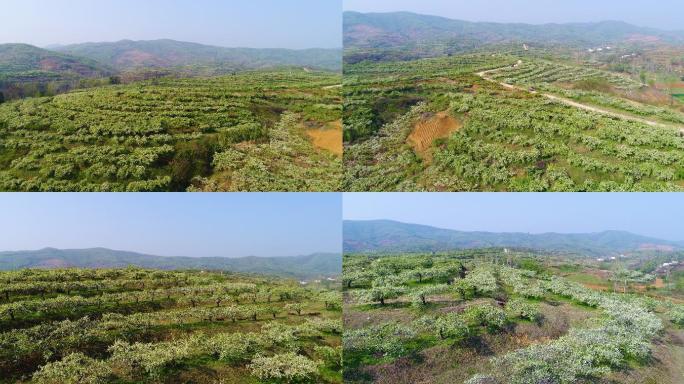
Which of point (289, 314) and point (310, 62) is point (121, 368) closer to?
point (289, 314)

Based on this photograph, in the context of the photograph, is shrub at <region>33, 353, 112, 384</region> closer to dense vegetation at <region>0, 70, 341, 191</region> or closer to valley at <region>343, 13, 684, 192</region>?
dense vegetation at <region>0, 70, 341, 191</region>

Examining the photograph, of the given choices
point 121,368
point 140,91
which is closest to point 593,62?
point 140,91

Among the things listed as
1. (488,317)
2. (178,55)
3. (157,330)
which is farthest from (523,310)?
(178,55)

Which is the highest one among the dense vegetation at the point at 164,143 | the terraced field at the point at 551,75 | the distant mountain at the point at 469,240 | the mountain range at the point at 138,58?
the mountain range at the point at 138,58

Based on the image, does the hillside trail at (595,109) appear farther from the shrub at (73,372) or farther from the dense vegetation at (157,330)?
the shrub at (73,372)

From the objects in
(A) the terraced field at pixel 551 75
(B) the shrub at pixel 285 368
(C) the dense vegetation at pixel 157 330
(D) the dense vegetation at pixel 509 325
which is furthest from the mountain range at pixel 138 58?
(B) the shrub at pixel 285 368

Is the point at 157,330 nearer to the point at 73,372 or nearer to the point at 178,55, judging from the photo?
the point at 73,372

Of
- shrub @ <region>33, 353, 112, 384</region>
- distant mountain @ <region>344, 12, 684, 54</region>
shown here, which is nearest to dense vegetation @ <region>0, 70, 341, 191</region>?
shrub @ <region>33, 353, 112, 384</region>
